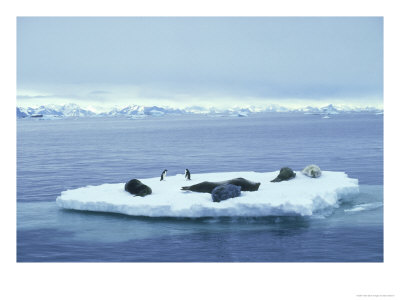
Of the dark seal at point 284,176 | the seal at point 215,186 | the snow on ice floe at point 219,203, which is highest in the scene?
the dark seal at point 284,176

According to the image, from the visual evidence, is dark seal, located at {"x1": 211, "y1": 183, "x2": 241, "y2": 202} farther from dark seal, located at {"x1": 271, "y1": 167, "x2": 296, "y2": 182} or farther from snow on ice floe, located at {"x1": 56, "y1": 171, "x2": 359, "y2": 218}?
dark seal, located at {"x1": 271, "y1": 167, "x2": 296, "y2": 182}

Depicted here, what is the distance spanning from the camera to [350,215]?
17438 millimetres

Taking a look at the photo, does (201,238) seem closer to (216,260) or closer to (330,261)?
(216,260)

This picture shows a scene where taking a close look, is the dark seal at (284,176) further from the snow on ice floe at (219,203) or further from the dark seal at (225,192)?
the dark seal at (225,192)

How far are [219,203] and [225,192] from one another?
68 centimetres

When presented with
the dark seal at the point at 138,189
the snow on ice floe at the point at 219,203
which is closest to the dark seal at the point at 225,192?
the snow on ice floe at the point at 219,203

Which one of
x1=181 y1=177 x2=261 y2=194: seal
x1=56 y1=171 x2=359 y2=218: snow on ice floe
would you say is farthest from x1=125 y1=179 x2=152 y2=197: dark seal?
x1=181 y1=177 x2=261 y2=194: seal

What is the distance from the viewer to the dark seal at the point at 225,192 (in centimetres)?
1757

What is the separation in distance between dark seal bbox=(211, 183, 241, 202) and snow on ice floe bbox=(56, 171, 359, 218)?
0.30 m

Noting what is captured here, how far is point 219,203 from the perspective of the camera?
17.2m

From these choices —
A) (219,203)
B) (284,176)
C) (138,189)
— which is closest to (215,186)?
(219,203)

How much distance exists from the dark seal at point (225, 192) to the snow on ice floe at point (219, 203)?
30 centimetres

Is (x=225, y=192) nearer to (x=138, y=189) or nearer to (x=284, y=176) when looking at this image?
(x=138, y=189)
